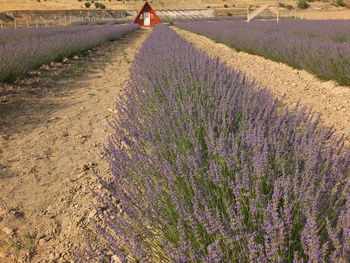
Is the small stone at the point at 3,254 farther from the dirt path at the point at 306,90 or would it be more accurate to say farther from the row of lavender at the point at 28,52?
the row of lavender at the point at 28,52

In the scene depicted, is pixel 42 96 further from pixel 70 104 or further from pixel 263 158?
pixel 263 158

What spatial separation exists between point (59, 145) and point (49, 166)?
1.62 feet

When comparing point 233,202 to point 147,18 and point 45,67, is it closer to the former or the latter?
point 45,67

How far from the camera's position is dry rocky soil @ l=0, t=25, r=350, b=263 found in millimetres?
1931

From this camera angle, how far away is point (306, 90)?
5105 mm

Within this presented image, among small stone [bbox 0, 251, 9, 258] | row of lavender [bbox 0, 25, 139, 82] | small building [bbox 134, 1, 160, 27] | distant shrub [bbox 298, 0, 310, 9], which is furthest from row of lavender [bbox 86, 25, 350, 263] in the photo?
distant shrub [bbox 298, 0, 310, 9]

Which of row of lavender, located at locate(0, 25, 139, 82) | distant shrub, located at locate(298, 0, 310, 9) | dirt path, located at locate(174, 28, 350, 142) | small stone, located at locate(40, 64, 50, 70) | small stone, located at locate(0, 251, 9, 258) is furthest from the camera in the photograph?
distant shrub, located at locate(298, 0, 310, 9)

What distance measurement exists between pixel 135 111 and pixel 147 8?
3514 cm

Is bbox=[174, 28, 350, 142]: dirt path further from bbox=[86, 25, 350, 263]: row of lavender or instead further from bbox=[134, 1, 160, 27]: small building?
bbox=[134, 1, 160, 27]: small building

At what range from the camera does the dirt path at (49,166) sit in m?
1.90

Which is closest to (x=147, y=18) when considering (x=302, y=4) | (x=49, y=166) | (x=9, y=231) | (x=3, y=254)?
(x=302, y=4)

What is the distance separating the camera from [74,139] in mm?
3379

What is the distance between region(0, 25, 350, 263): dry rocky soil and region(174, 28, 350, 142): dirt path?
0.5 inches

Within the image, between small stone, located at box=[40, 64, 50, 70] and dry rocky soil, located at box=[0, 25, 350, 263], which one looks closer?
dry rocky soil, located at box=[0, 25, 350, 263]
